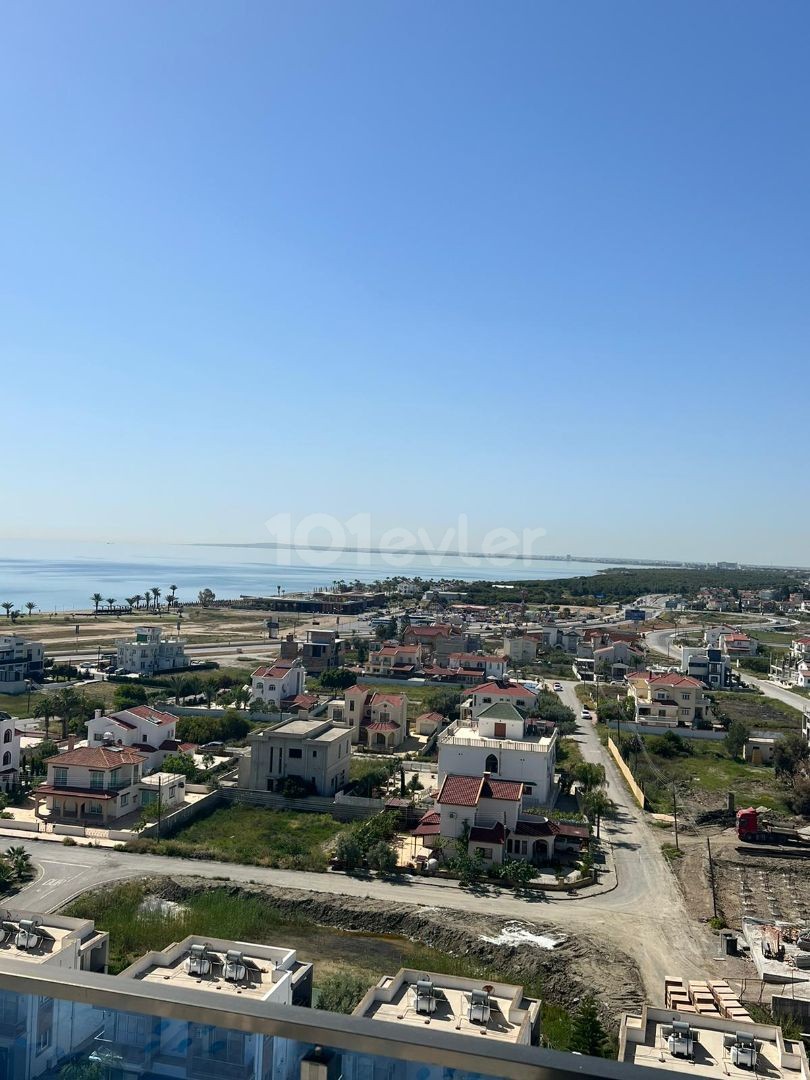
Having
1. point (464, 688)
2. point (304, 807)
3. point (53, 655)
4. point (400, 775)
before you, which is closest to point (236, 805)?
point (304, 807)

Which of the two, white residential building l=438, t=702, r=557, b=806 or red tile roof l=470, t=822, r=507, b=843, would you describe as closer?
red tile roof l=470, t=822, r=507, b=843

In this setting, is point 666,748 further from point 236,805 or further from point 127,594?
point 127,594

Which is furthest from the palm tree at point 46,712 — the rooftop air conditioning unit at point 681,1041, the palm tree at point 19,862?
the rooftop air conditioning unit at point 681,1041

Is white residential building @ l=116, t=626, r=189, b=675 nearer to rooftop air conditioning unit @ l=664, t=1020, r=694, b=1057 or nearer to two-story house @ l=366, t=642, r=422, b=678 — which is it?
two-story house @ l=366, t=642, r=422, b=678

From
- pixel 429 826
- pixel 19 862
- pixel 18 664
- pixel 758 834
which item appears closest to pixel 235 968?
pixel 19 862

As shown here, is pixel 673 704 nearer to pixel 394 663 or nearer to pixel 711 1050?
pixel 394 663

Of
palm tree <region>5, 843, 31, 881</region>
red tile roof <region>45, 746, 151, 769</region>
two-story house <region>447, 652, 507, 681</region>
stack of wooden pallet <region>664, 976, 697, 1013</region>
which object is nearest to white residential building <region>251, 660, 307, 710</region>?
two-story house <region>447, 652, 507, 681</region>
